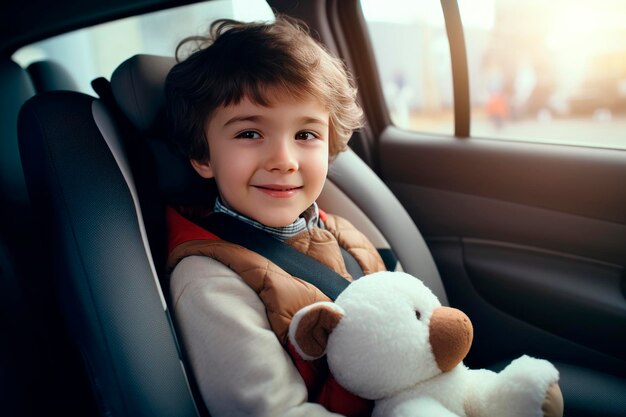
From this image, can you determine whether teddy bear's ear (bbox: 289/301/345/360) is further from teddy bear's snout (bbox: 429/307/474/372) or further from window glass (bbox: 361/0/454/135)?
window glass (bbox: 361/0/454/135)

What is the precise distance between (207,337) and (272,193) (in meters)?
0.33

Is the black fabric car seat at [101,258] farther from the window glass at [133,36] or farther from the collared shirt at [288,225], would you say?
the window glass at [133,36]

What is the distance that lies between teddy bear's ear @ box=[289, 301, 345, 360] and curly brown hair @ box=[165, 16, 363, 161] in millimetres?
456

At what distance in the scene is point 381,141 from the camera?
204 cm

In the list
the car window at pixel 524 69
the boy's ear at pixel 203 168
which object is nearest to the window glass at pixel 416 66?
the car window at pixel 524 69

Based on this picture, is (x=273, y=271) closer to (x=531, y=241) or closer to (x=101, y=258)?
(x=101, y=258)

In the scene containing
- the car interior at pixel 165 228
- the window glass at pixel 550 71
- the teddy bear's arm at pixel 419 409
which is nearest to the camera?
the teddy bear's arm at pixel 419 409

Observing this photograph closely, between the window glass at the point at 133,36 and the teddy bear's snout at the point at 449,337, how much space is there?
93cm

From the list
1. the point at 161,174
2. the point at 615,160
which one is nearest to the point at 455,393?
the point at 161,174

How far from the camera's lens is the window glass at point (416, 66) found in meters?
1.95

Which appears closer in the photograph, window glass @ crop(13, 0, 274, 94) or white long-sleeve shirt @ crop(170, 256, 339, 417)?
white long-sleeve shirt @ crop(170, 256, 339, 417)

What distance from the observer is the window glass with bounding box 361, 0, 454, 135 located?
76.7 inches

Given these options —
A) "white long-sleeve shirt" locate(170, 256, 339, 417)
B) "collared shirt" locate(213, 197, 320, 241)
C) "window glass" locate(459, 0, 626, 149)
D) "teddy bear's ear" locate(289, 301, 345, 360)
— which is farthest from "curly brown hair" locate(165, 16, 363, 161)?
"window glass" locate(459, 0, 626, 149)

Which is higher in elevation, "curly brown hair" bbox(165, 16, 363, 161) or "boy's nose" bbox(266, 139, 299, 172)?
"curly brown hair" bbox(165, 16, 363, 161)
